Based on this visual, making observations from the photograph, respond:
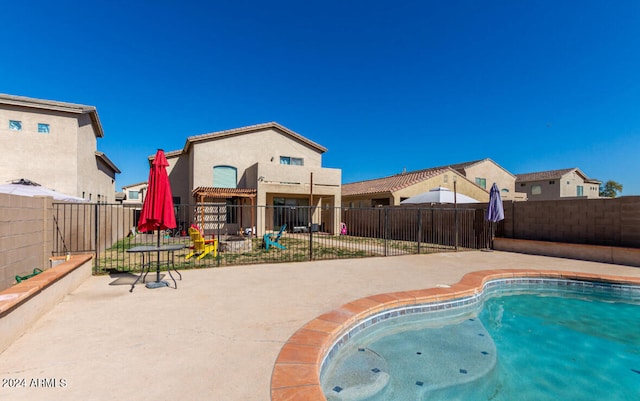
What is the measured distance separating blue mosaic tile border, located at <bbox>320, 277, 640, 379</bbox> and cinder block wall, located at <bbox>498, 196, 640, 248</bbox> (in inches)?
134

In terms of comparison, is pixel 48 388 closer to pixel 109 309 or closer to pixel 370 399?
pixel 109 309

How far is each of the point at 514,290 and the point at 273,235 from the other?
30.9 feet

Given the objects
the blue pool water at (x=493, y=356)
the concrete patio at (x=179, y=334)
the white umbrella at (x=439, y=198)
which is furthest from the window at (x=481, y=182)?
the concrete patio at (x=179, y=334)

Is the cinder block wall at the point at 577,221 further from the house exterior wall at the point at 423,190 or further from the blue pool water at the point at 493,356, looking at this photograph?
the house exterior wall at the point at 423,190

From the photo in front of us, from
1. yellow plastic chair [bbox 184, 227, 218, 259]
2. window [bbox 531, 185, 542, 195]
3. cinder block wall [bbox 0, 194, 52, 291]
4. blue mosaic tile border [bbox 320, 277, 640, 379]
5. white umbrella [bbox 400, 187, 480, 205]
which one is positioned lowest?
blue mosaic tile border [bbox 320, 277, 640, 379]

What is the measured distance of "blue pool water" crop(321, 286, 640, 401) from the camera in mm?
3256

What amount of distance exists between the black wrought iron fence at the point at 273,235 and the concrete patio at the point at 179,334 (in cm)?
164

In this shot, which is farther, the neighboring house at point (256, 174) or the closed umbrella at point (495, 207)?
the neighboring house at point (256, 174)

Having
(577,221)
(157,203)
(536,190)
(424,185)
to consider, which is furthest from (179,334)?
(536,190)

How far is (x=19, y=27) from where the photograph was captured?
474 inches

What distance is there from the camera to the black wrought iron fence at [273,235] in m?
8.92

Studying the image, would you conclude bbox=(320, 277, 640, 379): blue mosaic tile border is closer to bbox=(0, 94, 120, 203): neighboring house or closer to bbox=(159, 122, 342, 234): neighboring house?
bbox=(159, 122, 342, 234): neighboring house

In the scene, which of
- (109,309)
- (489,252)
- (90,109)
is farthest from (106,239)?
(489,252)

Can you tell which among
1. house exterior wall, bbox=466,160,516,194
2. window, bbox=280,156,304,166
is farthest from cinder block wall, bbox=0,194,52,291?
house exterior wall, bbox=466,160,516,194
